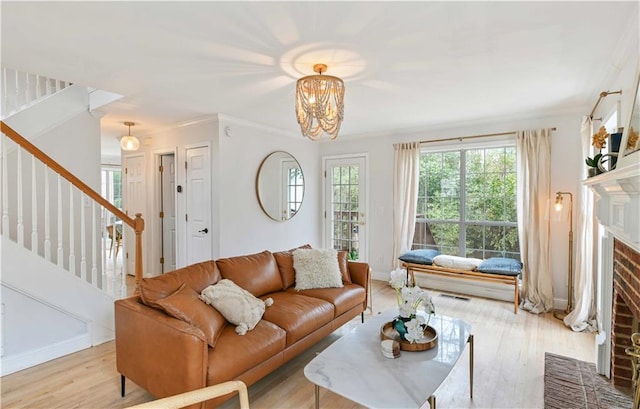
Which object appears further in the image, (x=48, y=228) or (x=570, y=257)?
(x=570, y=257)

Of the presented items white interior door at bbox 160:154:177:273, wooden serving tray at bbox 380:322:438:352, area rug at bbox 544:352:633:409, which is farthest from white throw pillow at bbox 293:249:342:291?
white interior door at bbox 160:154:177:273

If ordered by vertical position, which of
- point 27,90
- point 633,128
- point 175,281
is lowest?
point 175,281

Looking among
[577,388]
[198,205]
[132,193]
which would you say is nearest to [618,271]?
[577,388]

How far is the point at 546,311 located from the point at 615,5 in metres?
3.34

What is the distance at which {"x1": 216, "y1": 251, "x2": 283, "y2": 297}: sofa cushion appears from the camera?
283cm

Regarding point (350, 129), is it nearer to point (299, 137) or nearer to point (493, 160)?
point (299, 137)

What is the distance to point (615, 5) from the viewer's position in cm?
177

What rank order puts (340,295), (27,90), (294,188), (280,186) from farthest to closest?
1. (294,188)
2. (280,186)
3. (27,90)
4. (340,295)

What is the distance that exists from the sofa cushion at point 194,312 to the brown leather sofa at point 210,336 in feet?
0.05

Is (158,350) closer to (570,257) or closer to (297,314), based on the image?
(297,314)

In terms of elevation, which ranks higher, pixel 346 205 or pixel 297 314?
pixel 346 205

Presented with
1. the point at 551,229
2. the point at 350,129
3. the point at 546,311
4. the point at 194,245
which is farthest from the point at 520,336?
the point at 194,245

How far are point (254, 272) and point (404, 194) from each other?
283 cm

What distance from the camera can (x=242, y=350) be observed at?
2.02 meters
